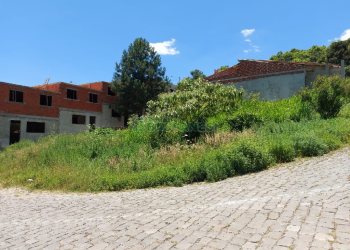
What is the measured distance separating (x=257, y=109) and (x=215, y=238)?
575 inches

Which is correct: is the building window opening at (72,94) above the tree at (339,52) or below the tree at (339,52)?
below

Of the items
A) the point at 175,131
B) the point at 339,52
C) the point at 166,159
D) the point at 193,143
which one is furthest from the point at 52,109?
the point at 339,52

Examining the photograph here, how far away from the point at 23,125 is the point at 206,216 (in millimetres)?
35519

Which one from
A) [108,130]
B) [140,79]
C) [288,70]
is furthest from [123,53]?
[108,130]

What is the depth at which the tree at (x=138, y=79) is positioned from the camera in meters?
45.7

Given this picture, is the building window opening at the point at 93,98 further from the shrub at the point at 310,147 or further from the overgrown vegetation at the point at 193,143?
the shrub at the point at 310,147

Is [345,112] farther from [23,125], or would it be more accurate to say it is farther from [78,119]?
[78,119]

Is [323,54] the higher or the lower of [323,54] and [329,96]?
the higher

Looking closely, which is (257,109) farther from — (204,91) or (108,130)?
(108,130)

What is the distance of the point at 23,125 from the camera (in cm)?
3800

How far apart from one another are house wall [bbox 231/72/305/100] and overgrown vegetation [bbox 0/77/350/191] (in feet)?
35.4

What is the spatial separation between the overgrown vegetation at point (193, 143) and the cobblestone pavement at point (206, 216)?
0.89 m

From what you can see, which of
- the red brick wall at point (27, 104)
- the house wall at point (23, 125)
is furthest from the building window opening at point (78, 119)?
the red brick wall at point (27, 104)

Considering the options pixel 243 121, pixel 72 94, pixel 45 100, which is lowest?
pixel 243 121
